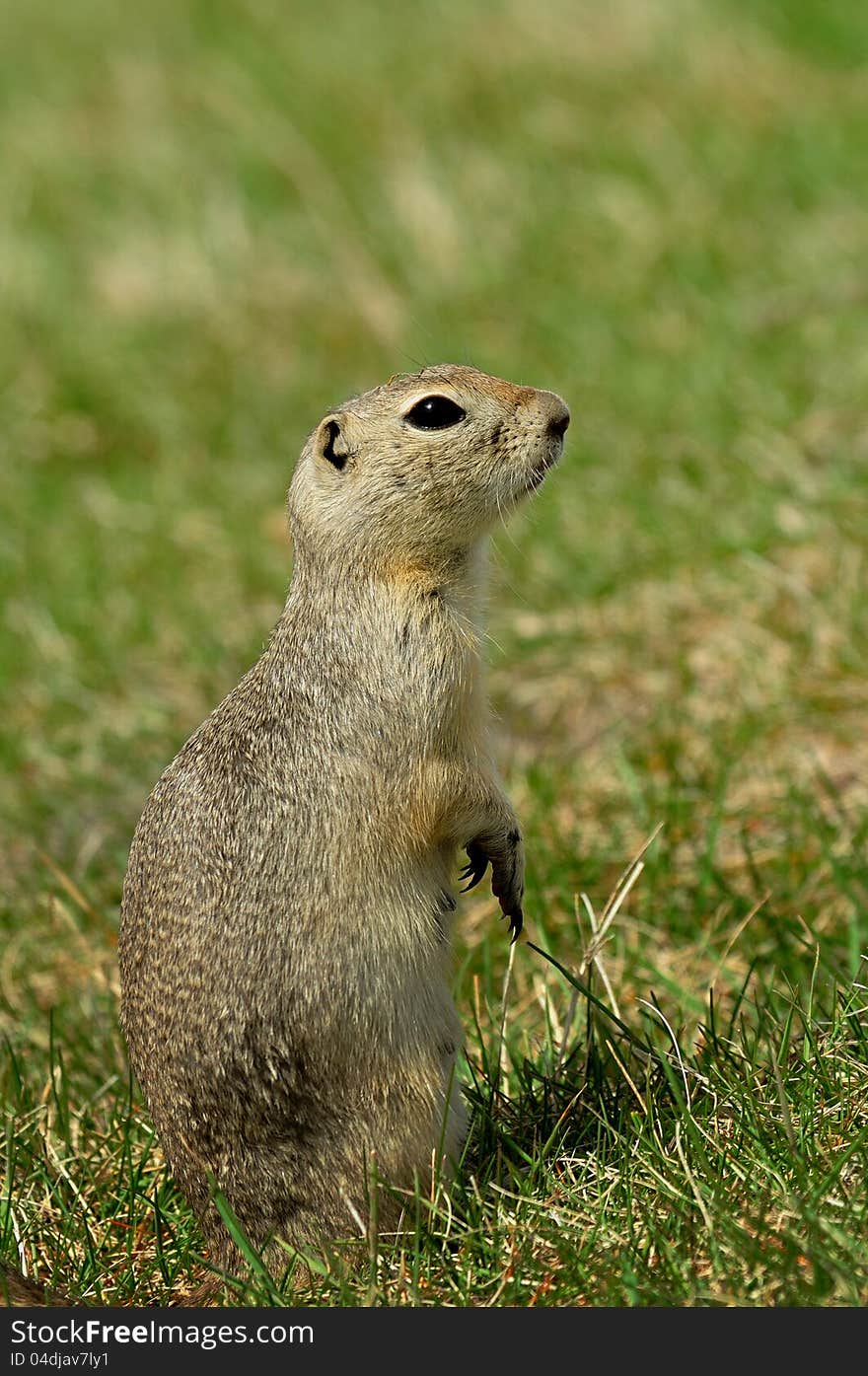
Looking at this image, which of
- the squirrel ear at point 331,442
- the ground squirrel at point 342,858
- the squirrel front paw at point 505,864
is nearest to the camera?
the ground squirrel at point 342,858

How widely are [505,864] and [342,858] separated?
463 mm

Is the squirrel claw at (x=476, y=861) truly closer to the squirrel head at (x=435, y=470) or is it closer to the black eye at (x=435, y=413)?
the squirrel head at (x=435, y=470)

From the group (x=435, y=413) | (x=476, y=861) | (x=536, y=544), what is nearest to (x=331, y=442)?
(x=435, y=413)

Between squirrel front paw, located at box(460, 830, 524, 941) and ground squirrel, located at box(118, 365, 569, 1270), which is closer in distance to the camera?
ground squirrel, located at box(118, 365, 569, 1270)

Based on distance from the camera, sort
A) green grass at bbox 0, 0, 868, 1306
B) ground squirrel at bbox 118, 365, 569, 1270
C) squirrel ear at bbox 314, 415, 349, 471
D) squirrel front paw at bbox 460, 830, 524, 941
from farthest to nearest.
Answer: squirrel ear at bbox 314, 415, 349, 471 → squirrel front paw at bbox 460, 830, 524, 941 → green grass at bbox 0, 0, 868, 1306 → ground squirrel at bbox 118, 365, 569, 1270

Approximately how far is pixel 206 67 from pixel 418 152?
248 cm

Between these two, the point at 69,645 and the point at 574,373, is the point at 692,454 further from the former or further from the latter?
the point at 69,645

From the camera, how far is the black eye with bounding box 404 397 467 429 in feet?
11.8

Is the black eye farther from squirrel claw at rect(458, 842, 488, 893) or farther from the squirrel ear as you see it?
squirrel claw at rect(458, 842, 488, 893)

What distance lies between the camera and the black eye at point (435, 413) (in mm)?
3596

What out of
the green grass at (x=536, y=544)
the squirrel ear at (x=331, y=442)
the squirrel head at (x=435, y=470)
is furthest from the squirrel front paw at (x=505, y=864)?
the squirrel ear at (x=331, y=442)

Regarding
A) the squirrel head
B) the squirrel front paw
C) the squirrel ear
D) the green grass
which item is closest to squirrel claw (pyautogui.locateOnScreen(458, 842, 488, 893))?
the squirrel front paw

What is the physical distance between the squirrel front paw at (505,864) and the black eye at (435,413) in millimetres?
887

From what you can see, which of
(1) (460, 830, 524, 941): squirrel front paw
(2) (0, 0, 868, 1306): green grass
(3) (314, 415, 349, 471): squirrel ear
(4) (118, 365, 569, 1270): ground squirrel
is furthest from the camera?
(3) (314, 415, 349, 471): squirrel ear
